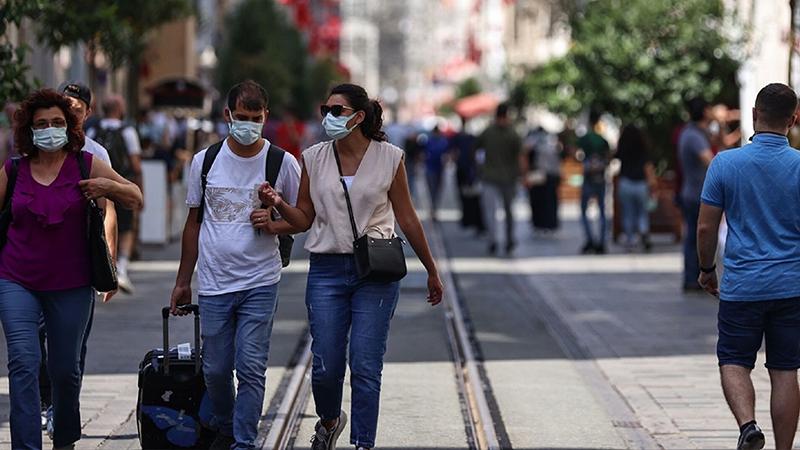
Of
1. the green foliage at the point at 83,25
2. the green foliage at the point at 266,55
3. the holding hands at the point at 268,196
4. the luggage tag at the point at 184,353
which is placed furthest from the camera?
the green foliage at the point at 266,55

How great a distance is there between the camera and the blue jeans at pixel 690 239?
16.0m

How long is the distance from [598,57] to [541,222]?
2.61 metres

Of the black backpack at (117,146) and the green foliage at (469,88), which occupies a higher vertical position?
the black backpack at (117,146)

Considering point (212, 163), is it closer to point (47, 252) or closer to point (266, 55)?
point (47, 252)

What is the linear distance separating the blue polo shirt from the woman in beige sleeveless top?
4.26 feet

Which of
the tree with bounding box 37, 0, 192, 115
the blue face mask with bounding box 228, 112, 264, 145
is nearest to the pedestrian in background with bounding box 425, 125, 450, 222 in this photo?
the tree with bounding box 37, 0, 192, 115

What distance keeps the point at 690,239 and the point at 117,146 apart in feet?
16.8

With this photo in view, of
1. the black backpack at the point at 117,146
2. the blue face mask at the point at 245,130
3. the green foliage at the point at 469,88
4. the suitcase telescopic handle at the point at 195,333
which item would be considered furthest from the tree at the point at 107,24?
the green foliage at the point at 469,88

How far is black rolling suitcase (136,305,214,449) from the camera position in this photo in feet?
26.1

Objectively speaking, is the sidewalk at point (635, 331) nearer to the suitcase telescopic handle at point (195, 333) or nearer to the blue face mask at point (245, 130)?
the suitcase telescopic handle at point (195, 333)

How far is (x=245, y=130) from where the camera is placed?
749 centimetres

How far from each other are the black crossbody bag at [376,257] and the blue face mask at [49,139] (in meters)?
1.21

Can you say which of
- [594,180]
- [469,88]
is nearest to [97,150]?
[594,180]

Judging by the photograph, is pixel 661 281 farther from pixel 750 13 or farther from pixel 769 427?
pixel 769 427
